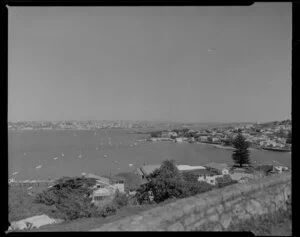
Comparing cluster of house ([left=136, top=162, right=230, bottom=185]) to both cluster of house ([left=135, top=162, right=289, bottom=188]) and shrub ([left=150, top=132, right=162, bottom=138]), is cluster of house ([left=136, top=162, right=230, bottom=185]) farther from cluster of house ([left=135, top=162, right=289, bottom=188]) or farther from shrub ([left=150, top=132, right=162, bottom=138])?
shrub ([left=150, top=132, right=162, bottom=138])

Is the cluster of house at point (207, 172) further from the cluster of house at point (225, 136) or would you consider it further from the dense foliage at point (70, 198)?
the dense foliage at point (70, 198)

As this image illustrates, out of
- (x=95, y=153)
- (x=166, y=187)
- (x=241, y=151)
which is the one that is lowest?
(x=95, y=153)

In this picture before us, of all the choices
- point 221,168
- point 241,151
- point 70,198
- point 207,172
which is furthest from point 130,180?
point 241,151

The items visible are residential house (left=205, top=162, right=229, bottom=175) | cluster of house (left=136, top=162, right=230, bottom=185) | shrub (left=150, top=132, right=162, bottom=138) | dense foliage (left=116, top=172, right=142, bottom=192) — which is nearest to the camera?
cluster of house (left=136, top=162, right=230, bottom=185)

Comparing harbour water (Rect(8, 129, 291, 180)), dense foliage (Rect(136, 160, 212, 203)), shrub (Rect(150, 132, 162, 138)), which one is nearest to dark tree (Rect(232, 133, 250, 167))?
harbour water (Rect(8, 129, 291, 180))

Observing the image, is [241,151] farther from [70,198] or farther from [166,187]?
[70,198]
